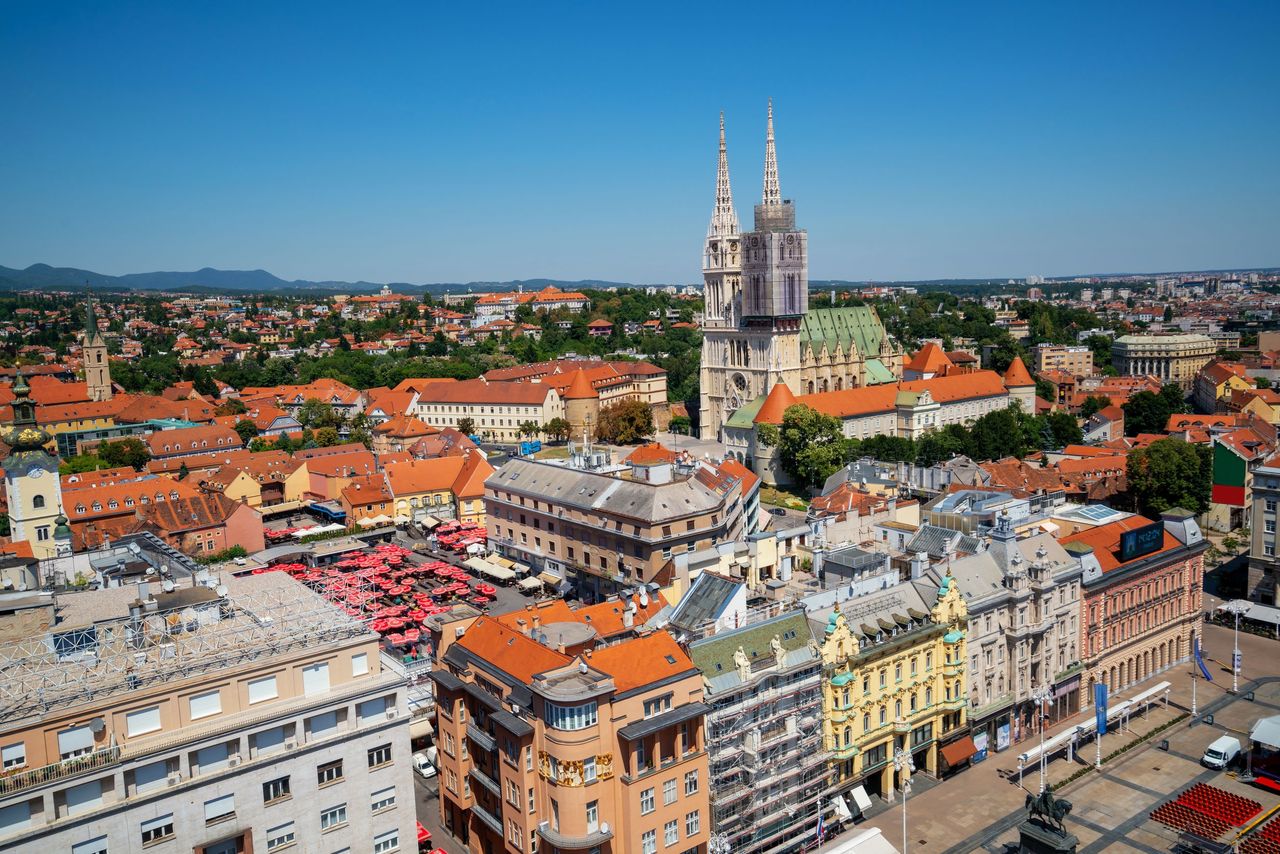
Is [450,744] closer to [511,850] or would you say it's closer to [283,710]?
Answer: [511,850]

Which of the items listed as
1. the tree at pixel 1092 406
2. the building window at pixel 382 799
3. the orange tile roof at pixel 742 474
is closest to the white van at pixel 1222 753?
the orange tile roof at pixel 742 474

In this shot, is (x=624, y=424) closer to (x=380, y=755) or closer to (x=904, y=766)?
(x=904, y=766)

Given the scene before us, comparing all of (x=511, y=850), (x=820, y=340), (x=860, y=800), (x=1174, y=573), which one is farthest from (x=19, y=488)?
(x=820, y=340)

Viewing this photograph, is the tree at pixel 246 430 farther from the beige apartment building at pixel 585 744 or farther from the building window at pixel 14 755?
the building window at pixel 14 755

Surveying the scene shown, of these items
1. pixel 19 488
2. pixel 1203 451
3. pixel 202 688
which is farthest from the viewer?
pixel 1203 451

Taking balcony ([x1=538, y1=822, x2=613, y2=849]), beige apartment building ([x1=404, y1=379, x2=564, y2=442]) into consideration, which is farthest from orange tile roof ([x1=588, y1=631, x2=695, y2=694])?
beige apartment building ([x1=404, y1=379, x2=564, y2=442])

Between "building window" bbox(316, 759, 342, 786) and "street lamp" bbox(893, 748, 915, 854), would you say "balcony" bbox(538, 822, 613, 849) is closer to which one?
"building window" bbox(316, 759, 342, 786)

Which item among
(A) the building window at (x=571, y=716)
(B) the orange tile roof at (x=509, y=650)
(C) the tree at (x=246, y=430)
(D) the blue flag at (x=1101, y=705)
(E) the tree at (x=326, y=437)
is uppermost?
(B) the orange tile roof at (x=509, y=650)
